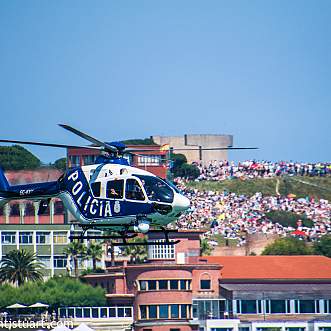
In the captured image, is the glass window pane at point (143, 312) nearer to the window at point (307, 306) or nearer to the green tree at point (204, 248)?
the window at point (307, 306)

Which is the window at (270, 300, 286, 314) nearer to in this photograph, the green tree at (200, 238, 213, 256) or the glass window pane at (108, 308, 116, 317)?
the glass window pane at (108, 308, 116, 317)

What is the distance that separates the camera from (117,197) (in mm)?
79375

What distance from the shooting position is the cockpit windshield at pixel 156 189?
78438 millimetres

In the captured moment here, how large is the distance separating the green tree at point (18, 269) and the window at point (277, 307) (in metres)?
23.8

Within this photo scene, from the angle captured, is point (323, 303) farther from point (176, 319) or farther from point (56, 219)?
point (56, 219)

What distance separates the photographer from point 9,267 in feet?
545

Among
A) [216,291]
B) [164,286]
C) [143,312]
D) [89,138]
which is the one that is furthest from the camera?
[216,291]

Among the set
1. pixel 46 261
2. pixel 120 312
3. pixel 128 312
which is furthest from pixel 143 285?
pixel 46 261

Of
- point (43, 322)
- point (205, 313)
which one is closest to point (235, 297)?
point (205, 313)

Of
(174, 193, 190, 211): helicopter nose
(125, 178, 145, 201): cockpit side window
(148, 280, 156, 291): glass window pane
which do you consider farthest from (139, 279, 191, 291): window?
(174, 193, 190, 211): helicopter nose

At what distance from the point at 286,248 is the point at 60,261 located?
1043 inches

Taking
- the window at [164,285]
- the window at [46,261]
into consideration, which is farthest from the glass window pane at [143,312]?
the window at [46,261]

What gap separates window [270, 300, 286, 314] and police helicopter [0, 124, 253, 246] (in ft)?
256

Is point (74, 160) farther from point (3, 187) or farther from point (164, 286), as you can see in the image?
point (3, 187)
